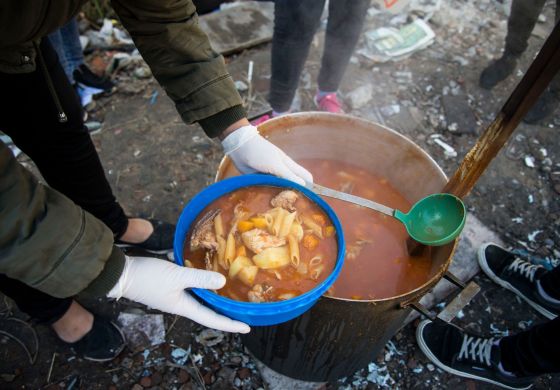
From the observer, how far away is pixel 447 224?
1.94m

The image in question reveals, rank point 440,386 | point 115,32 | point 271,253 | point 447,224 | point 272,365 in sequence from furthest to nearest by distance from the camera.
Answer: point 115,32 < point 440,386 < point 272,365 < point 447,224 < point 271,253

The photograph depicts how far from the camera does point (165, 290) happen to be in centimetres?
158

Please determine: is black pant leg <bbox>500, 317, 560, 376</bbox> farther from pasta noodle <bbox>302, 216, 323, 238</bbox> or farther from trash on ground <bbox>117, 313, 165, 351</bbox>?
trash on ground <bbox>117, 313, 165, 351</bbox>

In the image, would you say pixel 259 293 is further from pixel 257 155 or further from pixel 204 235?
pixel 257 155

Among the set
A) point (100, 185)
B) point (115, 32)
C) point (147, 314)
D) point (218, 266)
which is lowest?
point (147, 314)

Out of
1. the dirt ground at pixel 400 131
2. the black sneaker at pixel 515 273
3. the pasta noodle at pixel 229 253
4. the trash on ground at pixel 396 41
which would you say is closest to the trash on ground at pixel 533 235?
the dirt ground at pixel 400 131

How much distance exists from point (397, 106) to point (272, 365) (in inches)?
127

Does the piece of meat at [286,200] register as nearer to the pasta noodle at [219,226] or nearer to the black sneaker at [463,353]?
the pasta noodle at [219,226]

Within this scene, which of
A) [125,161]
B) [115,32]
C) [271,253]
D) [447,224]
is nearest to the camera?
[271,253]

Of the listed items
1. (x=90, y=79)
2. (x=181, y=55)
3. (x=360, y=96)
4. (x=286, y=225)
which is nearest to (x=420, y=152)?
(x=286, y=225)

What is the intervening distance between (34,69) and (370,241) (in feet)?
6.62

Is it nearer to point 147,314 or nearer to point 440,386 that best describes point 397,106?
point 440,386

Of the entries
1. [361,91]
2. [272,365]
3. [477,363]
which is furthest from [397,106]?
[272,365]

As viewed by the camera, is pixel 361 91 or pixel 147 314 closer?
pixel 147 314
